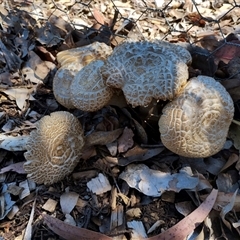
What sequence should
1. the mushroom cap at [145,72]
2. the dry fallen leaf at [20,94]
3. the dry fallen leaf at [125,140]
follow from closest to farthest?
the mushroom cap at [145,72]
the dry fallen leaf at [125,140]
the dry fallen leaf at [20,94]

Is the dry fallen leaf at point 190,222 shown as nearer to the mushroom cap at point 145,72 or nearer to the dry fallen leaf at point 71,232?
the dry fallen leaf at point 71,232

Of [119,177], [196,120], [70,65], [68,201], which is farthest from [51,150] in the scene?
[196,120]

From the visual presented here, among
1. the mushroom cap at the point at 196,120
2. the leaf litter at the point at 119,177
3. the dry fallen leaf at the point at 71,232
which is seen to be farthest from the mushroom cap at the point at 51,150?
the mushroom cap at the point at 196,120

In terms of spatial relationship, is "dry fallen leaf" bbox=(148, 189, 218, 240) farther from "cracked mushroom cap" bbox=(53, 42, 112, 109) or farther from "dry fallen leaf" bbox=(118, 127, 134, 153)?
"cracked mushroom cap" bbox=(53, 42, 112, 109)

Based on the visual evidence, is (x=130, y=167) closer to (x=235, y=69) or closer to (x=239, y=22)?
(x=235, y=69)

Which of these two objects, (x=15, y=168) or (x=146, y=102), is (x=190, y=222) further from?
(x=15, y=168)

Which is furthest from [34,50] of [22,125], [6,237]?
[6,237]

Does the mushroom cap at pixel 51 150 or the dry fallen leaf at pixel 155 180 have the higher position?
the mushroom cap at pixel 51 150
